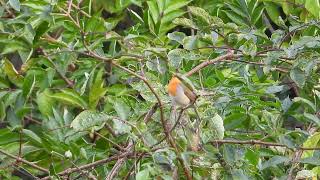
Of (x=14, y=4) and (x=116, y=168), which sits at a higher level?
(x=14, y=4)

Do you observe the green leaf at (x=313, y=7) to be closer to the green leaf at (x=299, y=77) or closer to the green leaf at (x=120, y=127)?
the green leaf at (x=299, y=77)

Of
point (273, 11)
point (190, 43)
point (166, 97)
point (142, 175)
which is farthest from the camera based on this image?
point (273, 11)

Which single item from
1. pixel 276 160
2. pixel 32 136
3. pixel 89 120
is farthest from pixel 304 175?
pixel 32 136

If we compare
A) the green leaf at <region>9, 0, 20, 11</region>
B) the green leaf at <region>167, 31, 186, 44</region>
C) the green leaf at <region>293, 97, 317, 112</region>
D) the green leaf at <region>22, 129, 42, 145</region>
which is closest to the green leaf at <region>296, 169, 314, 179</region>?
the green leaf at <region>293, 97, 317, 112</region>

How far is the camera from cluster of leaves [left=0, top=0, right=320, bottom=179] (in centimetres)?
122

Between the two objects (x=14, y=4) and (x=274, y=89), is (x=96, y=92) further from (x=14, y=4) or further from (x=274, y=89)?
(x=274, y=89)

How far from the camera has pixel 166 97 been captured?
4.01ft

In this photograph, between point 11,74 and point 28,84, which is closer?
point 28,84

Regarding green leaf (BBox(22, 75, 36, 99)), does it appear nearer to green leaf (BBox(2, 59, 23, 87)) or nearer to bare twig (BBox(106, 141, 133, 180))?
green leaf (BBox(2, 59, 23, 87))

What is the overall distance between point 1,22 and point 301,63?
840 millimetres

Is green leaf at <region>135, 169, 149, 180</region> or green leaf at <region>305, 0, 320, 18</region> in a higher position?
green leaf at <region>305, 0, 320, 18</region>

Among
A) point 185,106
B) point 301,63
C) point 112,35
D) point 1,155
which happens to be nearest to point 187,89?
point 185,106

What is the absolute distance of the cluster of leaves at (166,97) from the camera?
1216 millimetres

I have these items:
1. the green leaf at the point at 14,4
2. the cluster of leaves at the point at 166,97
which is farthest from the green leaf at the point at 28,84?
the green leaf at the point at 14,4
